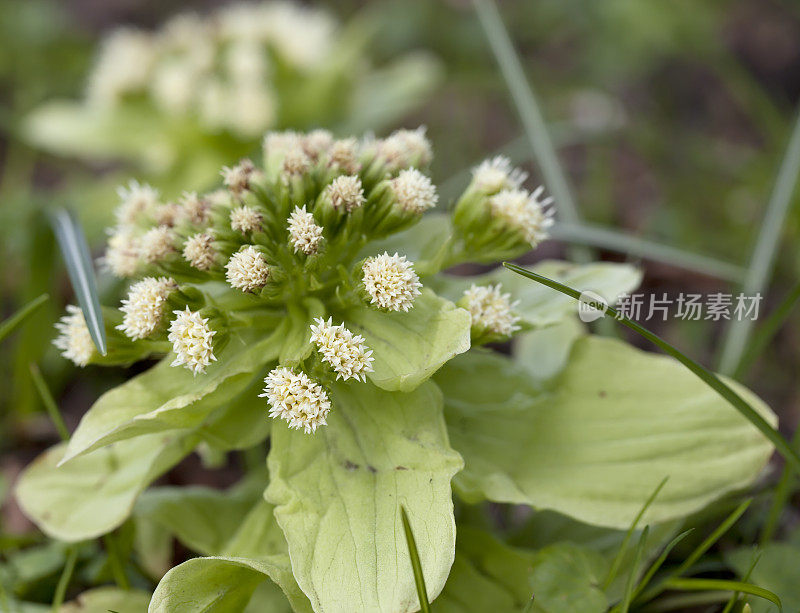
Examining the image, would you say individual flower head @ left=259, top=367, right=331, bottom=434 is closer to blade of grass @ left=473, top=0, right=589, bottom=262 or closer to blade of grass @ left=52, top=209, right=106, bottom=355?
blade of grass @ left=52, top=209, right=106, bottom=355

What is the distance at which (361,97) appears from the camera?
361 cm

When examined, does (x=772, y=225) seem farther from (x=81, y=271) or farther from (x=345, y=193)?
(x=81, y=271)

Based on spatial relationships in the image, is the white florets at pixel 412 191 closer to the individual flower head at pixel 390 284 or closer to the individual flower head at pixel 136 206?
the individual flower head at pixel 390 284

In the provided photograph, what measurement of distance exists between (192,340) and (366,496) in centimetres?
44

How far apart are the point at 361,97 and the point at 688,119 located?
1.74 metres

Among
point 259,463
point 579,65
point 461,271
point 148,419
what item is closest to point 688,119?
point 579,65

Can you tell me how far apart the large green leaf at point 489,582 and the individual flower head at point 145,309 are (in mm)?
850

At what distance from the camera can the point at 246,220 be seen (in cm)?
152

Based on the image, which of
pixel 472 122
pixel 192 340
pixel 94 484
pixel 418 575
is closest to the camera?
pixel 418 575

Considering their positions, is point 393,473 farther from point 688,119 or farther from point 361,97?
point 688,119

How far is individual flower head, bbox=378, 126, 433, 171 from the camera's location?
5.46 feet

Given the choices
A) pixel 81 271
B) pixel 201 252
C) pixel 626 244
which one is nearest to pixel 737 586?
pixel 626 244

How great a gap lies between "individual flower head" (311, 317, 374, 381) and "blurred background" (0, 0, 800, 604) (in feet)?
3.33

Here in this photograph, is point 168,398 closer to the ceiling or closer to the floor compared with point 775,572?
closer to the ceiling
